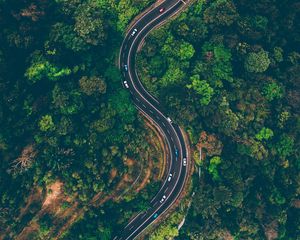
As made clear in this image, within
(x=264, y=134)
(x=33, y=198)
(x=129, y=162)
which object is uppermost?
(x=33, y=198)

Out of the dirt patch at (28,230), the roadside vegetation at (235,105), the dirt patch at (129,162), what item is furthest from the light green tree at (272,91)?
the dirt patch at (28,230)

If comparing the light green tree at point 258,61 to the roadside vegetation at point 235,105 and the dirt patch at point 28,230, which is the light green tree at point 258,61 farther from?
the dirt patch at point 28,230

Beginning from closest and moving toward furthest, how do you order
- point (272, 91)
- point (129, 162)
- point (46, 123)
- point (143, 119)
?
point (46, 123)
point (129, 162)
point (272, 91)
point (143, 119)

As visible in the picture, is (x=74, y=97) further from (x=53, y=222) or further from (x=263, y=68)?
(x=263, y=68)

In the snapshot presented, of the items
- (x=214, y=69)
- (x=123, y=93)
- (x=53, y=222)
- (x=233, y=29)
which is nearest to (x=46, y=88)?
(x=123, y=93)

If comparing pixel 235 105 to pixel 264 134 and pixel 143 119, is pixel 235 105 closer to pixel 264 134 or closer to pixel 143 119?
pixel 264 134

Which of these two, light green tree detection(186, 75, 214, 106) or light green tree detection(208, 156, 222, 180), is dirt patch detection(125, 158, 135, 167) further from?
light green tree detection(186, 75, 214, 106)

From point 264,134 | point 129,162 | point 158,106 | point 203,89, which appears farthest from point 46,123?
point 264,134
